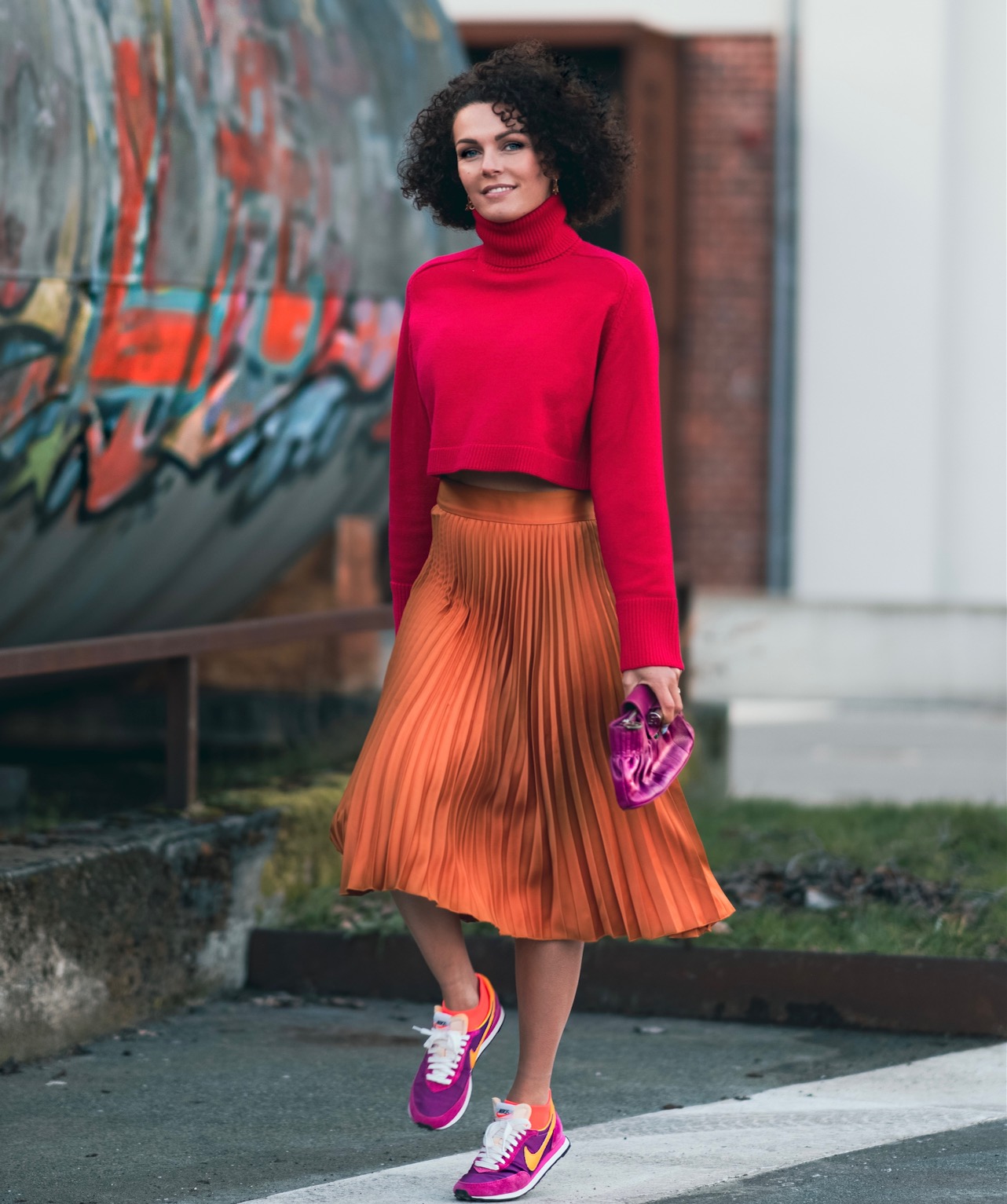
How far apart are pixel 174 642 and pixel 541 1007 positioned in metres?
1.99

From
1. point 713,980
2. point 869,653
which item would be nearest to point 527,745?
point 713,980

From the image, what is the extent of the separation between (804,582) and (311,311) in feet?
25.3

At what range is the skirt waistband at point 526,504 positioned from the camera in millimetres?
3400

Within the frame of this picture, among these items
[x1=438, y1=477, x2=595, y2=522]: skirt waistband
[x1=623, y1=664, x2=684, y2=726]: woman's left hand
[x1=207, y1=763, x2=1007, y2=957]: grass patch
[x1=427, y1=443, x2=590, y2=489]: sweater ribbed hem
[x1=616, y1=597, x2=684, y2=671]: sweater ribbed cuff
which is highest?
[x1=427, y1=443, x2=590, y2=489]: sweater ribbed hem

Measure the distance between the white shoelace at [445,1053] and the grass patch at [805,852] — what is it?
156cm

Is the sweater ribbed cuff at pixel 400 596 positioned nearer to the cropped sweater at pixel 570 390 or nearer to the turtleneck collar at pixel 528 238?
the cropped sweater at pixel 570 390

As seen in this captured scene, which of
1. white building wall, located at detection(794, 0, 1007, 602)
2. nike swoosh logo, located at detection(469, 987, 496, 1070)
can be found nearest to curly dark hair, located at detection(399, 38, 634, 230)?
nike swoosh logo, located at detection(469, 987, 496, 1070)

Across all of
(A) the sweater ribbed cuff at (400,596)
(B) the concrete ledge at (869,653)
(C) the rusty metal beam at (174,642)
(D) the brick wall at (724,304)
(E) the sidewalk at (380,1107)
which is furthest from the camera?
(D) the brick wall at (724,304)

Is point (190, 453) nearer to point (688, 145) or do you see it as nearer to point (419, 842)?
point (419, 842)

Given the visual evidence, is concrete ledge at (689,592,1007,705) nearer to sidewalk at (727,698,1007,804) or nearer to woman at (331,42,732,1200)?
sidewalk at (727,698,1007,804)

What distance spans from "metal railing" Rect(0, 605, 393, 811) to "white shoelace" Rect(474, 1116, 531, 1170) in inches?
65.6

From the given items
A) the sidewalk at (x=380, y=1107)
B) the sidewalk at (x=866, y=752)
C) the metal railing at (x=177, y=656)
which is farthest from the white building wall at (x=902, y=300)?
the sidewalk at (x=380, y=1107)

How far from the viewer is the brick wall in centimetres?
1356

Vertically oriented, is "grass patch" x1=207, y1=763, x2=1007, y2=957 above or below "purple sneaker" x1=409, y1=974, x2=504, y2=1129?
below
